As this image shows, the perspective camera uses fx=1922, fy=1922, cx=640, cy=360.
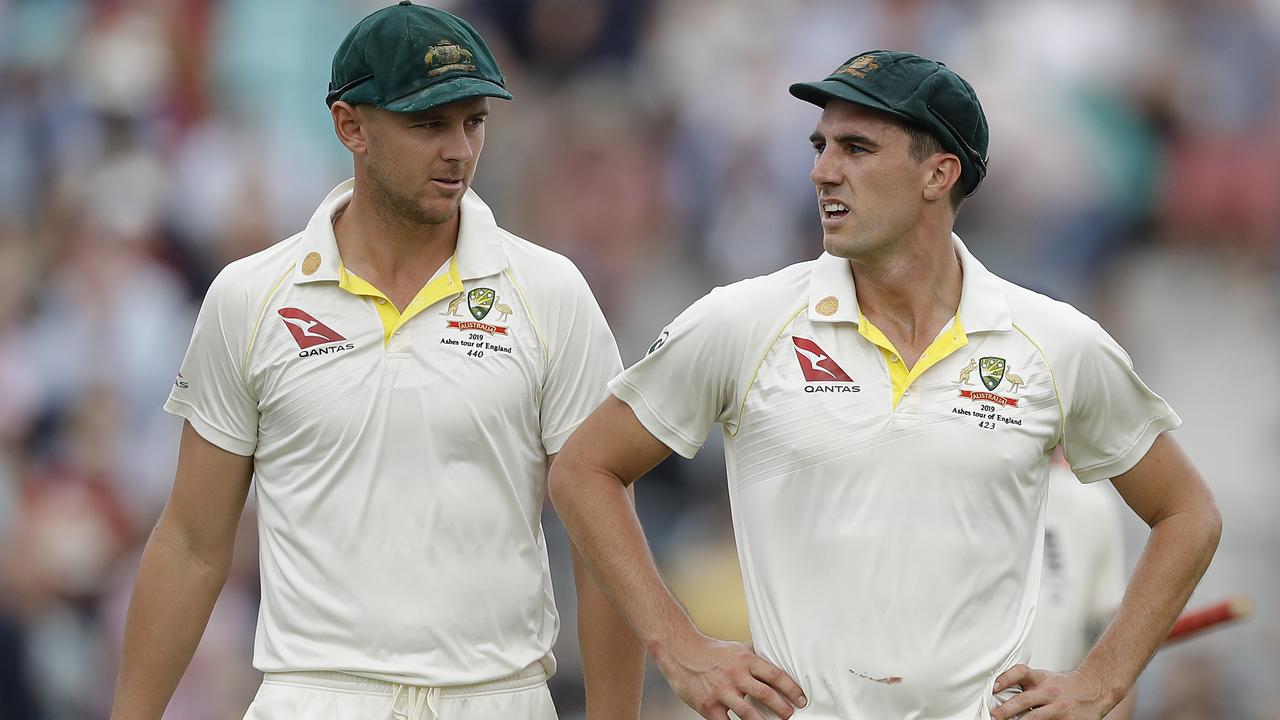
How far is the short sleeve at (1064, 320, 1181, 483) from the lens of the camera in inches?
169

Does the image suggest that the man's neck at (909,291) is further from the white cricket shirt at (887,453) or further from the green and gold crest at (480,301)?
the green and gold crest at (480,301)

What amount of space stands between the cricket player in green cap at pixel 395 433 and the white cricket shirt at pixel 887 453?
15.6 inches

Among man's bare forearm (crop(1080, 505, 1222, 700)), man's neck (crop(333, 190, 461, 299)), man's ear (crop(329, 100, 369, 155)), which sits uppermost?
man's ear (crop(329, 100, 369, 155))

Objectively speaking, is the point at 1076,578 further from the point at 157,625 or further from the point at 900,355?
the point at 157,625

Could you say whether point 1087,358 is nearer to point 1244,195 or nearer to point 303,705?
point 303,705

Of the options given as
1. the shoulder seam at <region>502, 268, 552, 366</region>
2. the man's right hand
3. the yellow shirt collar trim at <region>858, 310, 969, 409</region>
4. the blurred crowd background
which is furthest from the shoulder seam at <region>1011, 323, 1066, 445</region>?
the blurred crowd background

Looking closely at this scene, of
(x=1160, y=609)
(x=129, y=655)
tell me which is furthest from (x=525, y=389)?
(x=1160, y=609)

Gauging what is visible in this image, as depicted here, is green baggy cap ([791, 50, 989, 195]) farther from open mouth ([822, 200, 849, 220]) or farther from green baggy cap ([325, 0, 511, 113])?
green baggy cap ([325, 0, 511, 113])

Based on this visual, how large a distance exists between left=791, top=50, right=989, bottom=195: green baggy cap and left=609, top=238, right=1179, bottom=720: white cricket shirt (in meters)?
0.31

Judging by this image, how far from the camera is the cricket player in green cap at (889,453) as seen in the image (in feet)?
13.5

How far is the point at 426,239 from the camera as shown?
4.70 m

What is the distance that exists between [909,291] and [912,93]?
45 centimetres

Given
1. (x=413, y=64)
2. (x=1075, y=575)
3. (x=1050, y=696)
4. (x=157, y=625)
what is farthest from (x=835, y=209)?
(x=157, y=625)

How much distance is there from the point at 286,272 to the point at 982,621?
1847 millimetres
